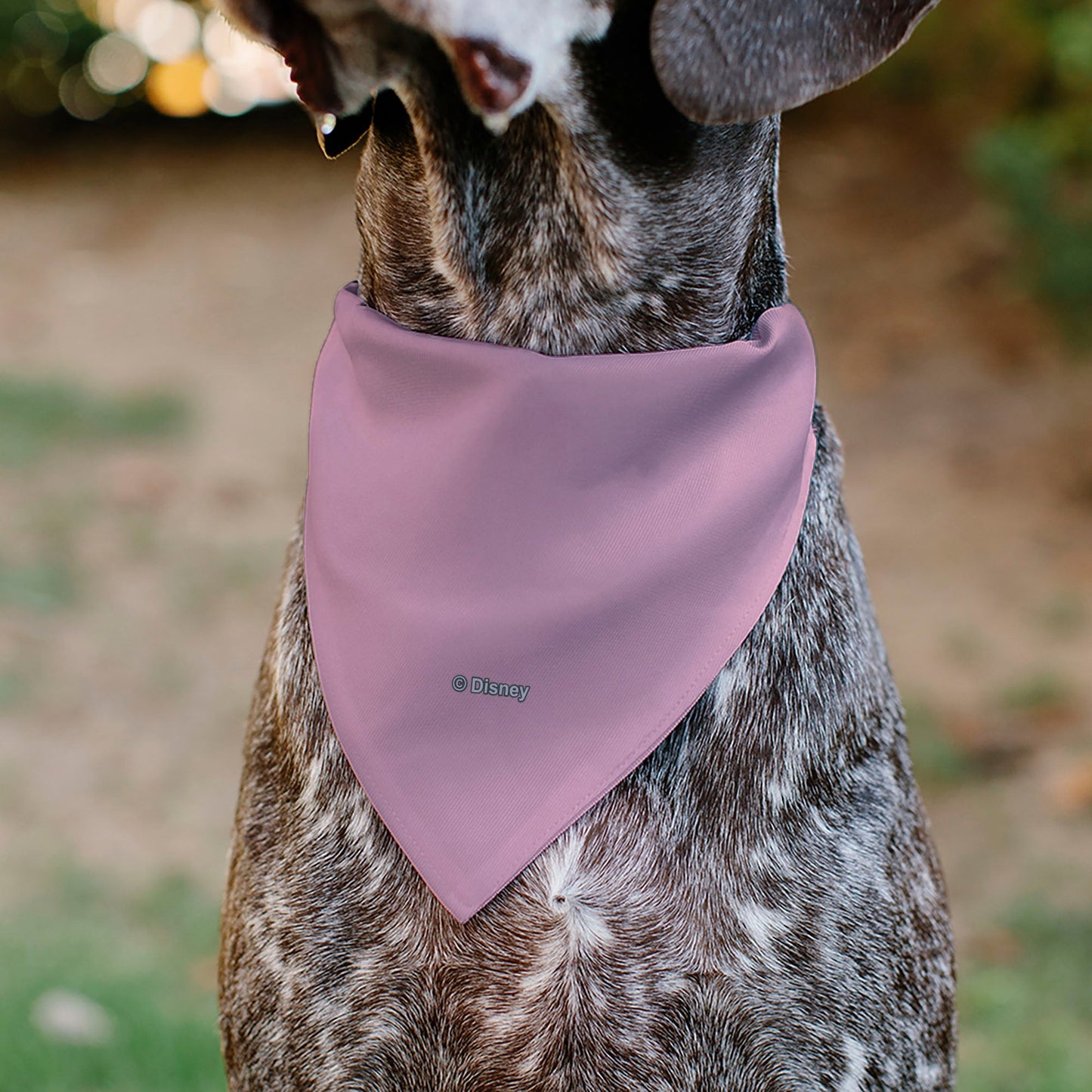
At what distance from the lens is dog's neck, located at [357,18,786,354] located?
196cm

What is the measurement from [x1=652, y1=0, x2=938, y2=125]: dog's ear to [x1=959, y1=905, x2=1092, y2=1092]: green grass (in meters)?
2.88

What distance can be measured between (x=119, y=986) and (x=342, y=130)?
8.71 ft

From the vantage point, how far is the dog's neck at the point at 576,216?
1957 millimetres

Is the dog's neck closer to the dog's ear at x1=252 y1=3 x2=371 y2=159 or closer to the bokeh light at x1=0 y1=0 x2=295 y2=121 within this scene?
the dog's ear at x1=252 y1=3 x2=371 y2=159

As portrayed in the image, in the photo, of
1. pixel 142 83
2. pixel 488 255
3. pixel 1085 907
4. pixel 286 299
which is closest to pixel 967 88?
pixel 286 299

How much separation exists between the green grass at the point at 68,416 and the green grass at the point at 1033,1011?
505cm

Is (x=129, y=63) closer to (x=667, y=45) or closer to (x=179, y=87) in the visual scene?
(x=179, y=87)

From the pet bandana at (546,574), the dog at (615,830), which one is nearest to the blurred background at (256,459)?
the dog at (615,830)

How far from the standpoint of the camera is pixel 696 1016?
6.66 feet

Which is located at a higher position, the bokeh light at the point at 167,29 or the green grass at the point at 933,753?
the green grass at the point at 933,753

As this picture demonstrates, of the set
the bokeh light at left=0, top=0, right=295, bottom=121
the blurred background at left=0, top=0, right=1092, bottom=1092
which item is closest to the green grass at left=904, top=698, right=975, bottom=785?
the blurred background at left=0, top=0, right=1092, bottom=1092

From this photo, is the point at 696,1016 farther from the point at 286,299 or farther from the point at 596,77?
the point at 286,299

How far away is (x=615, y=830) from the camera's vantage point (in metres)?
2.04

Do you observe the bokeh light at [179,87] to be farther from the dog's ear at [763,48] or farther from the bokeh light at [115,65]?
the dog's ear at [763,48]
